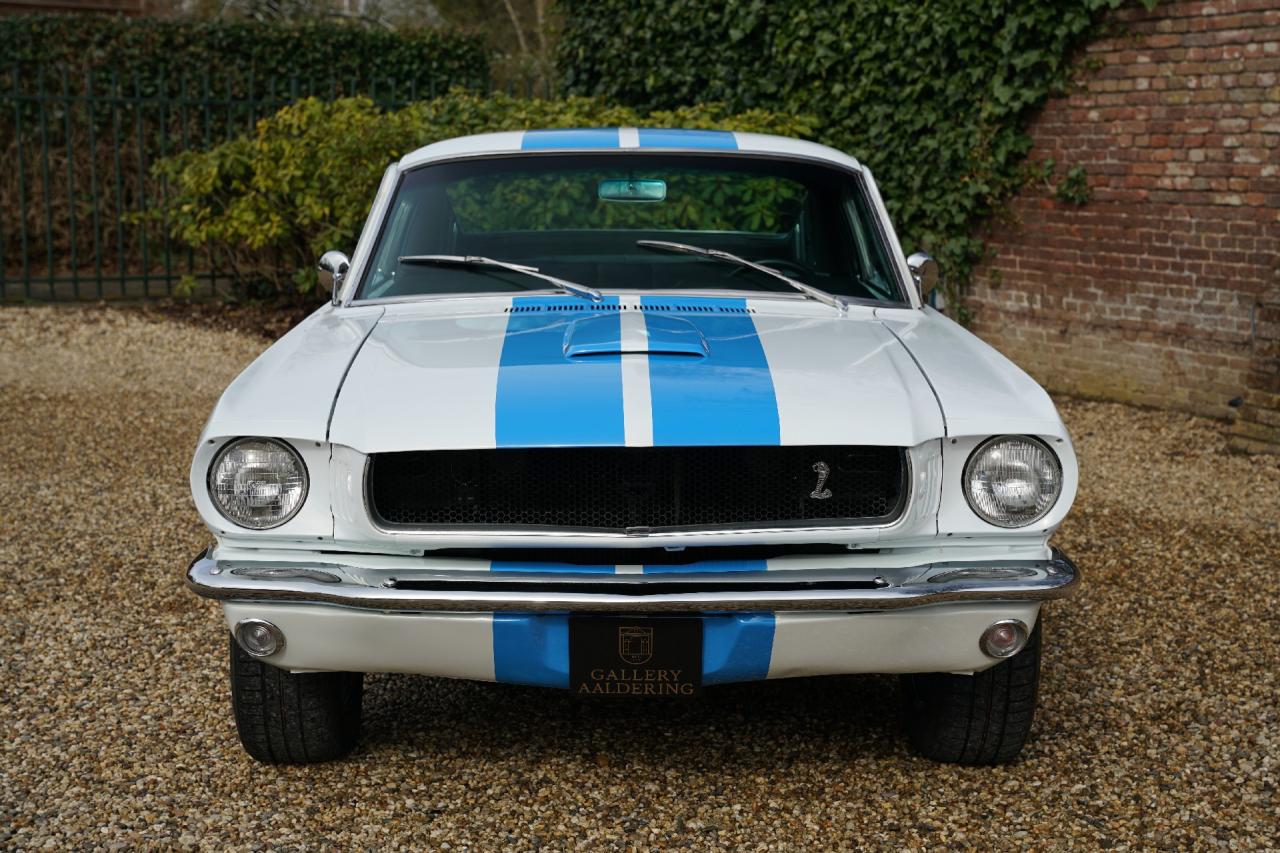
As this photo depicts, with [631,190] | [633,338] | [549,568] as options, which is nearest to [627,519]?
[549,568]

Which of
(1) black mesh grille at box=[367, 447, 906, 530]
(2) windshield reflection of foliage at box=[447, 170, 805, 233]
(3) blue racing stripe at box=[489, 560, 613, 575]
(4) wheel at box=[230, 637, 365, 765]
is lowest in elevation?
(4) wheel at box=[230, 637, 365, 765]

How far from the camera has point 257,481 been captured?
9.47 ft

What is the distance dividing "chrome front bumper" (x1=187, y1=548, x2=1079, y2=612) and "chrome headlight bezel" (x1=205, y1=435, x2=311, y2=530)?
→ 8cm

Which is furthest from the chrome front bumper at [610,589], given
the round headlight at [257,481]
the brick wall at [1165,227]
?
the brick wall at [1165,227]

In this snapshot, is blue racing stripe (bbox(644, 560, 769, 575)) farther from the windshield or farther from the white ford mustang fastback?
the windshield

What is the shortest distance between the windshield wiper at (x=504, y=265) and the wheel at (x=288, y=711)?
3.81 feet

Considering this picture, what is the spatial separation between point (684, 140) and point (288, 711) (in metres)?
2.06

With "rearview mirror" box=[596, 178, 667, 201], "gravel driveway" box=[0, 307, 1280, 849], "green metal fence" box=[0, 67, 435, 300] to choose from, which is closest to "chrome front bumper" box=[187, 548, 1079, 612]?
"gravel driveway" box=[0, 307, 1280, 849]

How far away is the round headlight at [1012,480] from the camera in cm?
292

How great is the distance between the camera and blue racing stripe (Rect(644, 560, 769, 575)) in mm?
2842

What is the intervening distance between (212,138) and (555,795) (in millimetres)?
10372

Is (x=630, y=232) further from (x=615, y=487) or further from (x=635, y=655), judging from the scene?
(x=635, y=655)

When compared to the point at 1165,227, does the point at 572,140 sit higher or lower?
higher

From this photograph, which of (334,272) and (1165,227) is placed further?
(1165,227)
